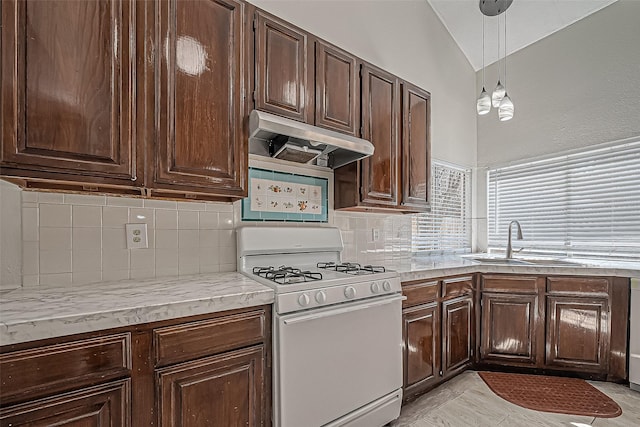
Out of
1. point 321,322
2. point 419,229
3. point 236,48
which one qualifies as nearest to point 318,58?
point 236,48

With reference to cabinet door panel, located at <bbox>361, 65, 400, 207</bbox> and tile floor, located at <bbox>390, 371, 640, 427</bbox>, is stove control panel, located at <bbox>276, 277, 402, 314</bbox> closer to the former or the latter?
cabinet door panel, located at <bbox>361, 65, 400, 207</bbox>

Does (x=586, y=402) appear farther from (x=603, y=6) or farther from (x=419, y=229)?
(x=603, y=6)

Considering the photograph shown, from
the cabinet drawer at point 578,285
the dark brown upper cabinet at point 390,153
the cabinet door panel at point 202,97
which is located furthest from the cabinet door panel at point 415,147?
the cabinet door panel at point 202,97

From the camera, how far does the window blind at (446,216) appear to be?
3307 millimetres

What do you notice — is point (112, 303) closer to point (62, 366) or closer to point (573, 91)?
point (62, 366)

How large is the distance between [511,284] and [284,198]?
1948 mm

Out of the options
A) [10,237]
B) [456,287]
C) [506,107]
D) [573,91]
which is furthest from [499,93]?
[10,237]

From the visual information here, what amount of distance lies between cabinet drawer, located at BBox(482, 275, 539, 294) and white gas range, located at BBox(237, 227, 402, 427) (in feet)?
3.73

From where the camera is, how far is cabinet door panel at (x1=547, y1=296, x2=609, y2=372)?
2447 millimetres

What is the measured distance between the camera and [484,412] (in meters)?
2.12

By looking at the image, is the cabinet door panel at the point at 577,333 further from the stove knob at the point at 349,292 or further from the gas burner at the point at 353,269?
the stove knob at the point at 349,292

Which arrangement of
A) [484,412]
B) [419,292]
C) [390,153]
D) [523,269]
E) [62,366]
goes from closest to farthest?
[62,366] → [484,412] → [419,292] → [390,153] → [523,269]

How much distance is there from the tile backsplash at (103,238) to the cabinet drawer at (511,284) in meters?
1.80

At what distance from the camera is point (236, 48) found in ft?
5.65
